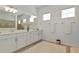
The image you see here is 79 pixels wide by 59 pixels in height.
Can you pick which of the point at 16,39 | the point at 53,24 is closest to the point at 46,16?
the point at 53,24

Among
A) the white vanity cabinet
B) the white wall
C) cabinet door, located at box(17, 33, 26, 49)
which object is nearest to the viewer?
the white wall

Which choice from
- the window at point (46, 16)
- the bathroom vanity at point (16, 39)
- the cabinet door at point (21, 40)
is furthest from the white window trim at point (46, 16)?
the cabinet door at point (21, 40)

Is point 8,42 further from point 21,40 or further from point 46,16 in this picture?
point 46,16

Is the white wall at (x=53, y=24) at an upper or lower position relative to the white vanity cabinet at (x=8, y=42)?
upper

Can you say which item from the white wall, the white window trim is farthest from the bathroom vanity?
the white window trim

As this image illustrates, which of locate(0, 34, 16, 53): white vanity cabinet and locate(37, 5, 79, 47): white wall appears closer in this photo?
locate(37, 5, 79, 47): white wall

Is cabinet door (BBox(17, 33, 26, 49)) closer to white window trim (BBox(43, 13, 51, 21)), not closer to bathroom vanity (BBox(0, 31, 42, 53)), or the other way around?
bathroom vanity (BBox(0, 31, 42, 53))

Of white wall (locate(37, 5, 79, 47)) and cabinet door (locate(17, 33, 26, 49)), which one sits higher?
white wall (locate(37, 5, 79, 47))

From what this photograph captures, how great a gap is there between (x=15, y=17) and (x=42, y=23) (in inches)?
27.8

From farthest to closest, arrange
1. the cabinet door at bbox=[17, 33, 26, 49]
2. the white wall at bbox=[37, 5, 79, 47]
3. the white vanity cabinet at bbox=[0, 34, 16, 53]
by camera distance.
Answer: the cabinet door at bbox=[17, 33, 26, 49] < the white vanity cabinet at bbox=[0, 34, 16, 53] < the white wall at bbox=[37, 5, 79, 47]

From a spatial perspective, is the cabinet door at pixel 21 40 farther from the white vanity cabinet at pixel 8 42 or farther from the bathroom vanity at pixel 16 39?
the white vanity cabinet at pixel 8 42

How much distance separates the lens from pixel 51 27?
63.4 inches
